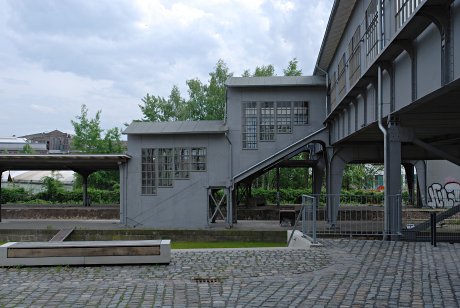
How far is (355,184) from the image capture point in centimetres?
6088

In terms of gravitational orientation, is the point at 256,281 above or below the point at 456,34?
below

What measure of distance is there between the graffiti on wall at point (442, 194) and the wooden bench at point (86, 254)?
94.9 ft

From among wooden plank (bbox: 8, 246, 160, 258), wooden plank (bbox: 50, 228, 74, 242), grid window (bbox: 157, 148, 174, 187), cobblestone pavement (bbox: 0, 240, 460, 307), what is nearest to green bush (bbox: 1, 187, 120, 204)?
grid window (bbox: 157, 148, 174, 187)

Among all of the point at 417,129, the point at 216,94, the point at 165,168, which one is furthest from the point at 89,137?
the point at 417,129

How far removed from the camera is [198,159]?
27.5m

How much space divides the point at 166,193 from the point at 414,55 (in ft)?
61.6

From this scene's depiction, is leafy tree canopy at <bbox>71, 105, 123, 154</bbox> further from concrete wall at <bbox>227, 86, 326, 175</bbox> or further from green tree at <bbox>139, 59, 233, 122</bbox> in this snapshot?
concrete wall at <bbox>227, 86, 326, 175</bbox>

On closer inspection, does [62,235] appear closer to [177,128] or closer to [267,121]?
[177,128]

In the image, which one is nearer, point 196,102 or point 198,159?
point 198,159

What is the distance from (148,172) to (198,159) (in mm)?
2967

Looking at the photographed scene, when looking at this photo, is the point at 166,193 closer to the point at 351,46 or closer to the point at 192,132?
the point at 192,132

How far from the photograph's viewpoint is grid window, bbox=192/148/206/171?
27375mm

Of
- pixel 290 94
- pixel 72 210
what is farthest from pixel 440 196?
pixel 72 210

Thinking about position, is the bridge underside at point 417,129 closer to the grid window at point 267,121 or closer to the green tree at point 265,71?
the grid window at point 267,121
